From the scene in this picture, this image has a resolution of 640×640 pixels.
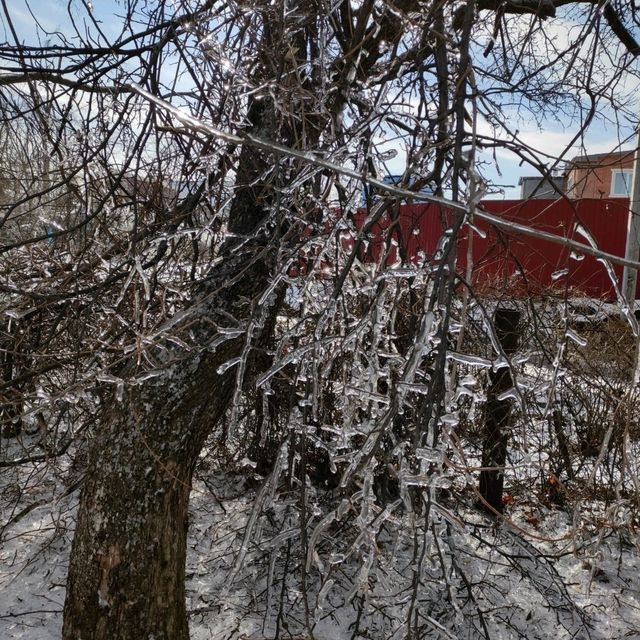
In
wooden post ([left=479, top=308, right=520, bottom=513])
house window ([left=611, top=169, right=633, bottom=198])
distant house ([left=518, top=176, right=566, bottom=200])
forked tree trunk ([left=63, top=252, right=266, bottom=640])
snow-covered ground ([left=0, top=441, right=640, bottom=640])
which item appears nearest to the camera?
distant house ([left=518, top=176, right=566, bottom=200])

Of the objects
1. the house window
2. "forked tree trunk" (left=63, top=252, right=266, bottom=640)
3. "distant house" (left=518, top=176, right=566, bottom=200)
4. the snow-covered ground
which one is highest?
the house window

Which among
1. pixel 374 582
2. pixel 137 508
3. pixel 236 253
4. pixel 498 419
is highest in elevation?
pixel 236 253

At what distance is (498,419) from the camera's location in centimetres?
426

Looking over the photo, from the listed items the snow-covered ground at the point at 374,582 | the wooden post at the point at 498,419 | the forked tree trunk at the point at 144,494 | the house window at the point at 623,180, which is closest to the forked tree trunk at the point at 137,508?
the forked tree trunk at the point at 144,494

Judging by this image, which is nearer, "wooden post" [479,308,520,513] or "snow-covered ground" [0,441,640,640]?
"snow-covered ground" [0,441,640,640]

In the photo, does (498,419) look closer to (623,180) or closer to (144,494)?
(623,180)

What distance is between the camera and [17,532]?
4.54 m

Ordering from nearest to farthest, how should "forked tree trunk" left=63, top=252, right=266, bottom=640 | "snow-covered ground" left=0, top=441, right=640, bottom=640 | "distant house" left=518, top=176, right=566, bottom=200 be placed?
"distant house" left=518, top=176, right=566, bottom=200 < "forked tree trunk" left=63, top=252, right=266, bottom=640 < "snow-covered ground" left=0, top=441, right=640, bottom=640

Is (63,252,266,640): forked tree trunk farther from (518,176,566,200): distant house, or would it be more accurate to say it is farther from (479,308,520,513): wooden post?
(479,308,520,513): wooden post

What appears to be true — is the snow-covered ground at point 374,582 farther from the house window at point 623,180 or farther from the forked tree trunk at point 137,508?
the house window at point 623,180

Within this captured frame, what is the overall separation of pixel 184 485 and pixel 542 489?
2958mm

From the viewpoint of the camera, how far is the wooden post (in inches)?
162

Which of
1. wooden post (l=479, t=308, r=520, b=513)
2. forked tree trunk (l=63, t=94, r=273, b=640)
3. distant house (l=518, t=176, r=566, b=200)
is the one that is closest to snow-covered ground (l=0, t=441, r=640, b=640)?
wooden post (l=479, t=308, r=520, b=513)

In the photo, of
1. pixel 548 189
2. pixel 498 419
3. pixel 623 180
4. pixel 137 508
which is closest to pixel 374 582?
pixel 498 419
